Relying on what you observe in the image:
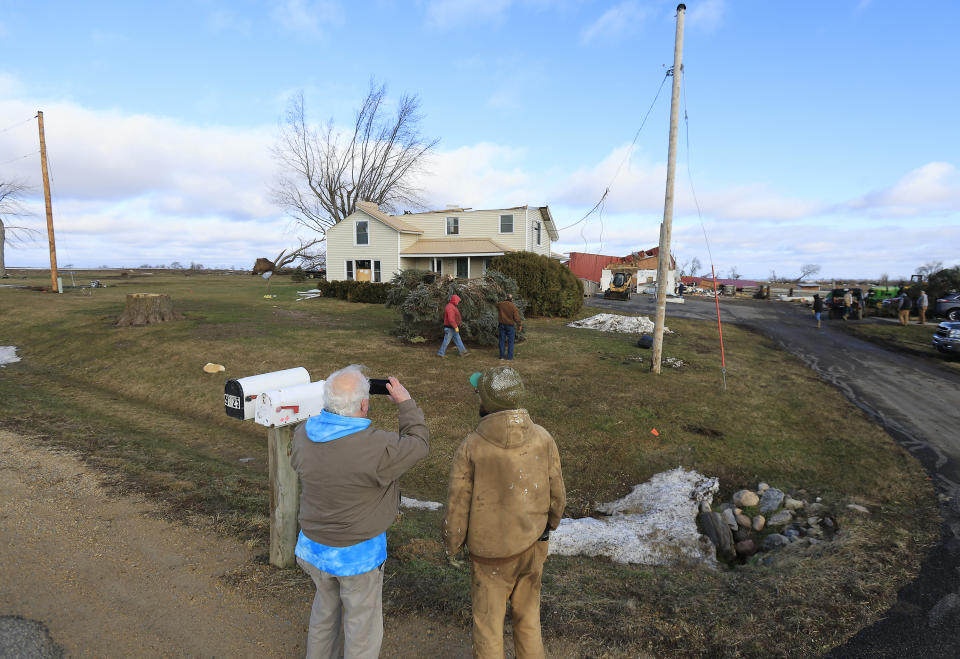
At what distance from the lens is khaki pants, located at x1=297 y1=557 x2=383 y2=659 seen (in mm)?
2506

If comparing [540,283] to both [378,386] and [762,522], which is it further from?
[378,386]

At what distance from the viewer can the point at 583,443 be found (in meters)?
7.85

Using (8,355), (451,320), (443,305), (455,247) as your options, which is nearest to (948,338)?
(451,320)

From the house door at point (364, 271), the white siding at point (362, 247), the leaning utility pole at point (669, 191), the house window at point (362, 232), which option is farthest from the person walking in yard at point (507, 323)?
the house window at point (362, 232)

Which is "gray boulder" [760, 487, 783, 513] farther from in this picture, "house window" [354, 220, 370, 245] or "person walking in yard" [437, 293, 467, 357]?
"house window" [354, 220, 370, 245]

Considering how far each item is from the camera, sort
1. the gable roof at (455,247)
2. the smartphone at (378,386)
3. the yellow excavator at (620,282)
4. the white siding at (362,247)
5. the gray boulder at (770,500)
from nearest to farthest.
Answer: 1. the smartphone at (378,386)
2. the gray boulder at (770,500)
3. the gable roof at (455,247)
4. the white siding at (362,247)
5. the yellow excavator at (620,282)

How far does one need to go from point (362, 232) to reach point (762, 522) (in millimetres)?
30102

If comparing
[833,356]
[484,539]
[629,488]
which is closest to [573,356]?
[629,488]

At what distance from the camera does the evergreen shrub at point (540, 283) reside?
72.0 feet

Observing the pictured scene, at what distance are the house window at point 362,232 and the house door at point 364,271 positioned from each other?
4.18ft

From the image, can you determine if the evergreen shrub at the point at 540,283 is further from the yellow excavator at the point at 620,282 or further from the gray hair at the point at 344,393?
the gray hair at the point at 344,393

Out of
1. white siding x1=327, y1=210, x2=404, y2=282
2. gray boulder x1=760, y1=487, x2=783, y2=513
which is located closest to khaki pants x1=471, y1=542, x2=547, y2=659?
gray boulder x1=760, y1=487, x2=783, y2=513

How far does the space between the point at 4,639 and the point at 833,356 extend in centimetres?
1845

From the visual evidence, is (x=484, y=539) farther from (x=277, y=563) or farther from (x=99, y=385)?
A: (x=99, y=385)
